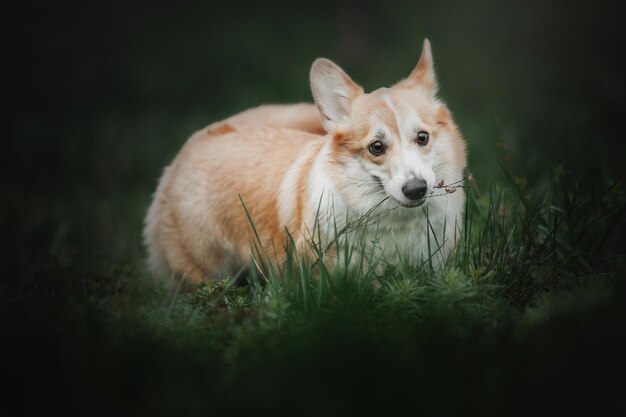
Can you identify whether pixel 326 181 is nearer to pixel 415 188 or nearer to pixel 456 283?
pixel 415 188

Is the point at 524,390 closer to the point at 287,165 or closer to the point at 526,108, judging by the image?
the point at 287,165

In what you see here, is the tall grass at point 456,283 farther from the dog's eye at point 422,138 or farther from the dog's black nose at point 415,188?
the dog's eye at point 422,138

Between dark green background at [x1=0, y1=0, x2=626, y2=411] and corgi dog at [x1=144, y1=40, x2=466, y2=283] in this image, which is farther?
dark green background at [x1=0, y1=0, x2=626, y2=411]

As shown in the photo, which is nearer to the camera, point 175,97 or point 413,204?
point 413,204

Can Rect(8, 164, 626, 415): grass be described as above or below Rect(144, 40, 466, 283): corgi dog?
below

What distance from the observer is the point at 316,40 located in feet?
39.5

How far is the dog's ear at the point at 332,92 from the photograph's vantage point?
3.61m

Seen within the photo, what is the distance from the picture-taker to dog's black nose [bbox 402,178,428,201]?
3123mm

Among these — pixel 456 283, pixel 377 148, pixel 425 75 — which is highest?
pixel 425 75

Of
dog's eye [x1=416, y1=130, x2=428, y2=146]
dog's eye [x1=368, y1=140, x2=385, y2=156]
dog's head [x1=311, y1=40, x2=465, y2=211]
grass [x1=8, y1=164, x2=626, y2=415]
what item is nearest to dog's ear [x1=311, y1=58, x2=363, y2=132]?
dog's head [x1=311, y1=40, x2=465, y2=211]

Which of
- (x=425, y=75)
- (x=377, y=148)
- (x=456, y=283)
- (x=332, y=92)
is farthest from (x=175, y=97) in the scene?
(x=456, y=283)

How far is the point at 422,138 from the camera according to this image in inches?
133

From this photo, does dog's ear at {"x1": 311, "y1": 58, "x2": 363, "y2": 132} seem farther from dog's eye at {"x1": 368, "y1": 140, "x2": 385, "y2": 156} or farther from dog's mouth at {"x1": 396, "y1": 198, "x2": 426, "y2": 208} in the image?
dog's mouth at {"x1": 396, "y1": 198, "x2": 426, "y2": 208}

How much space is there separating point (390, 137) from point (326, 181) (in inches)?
17.5
